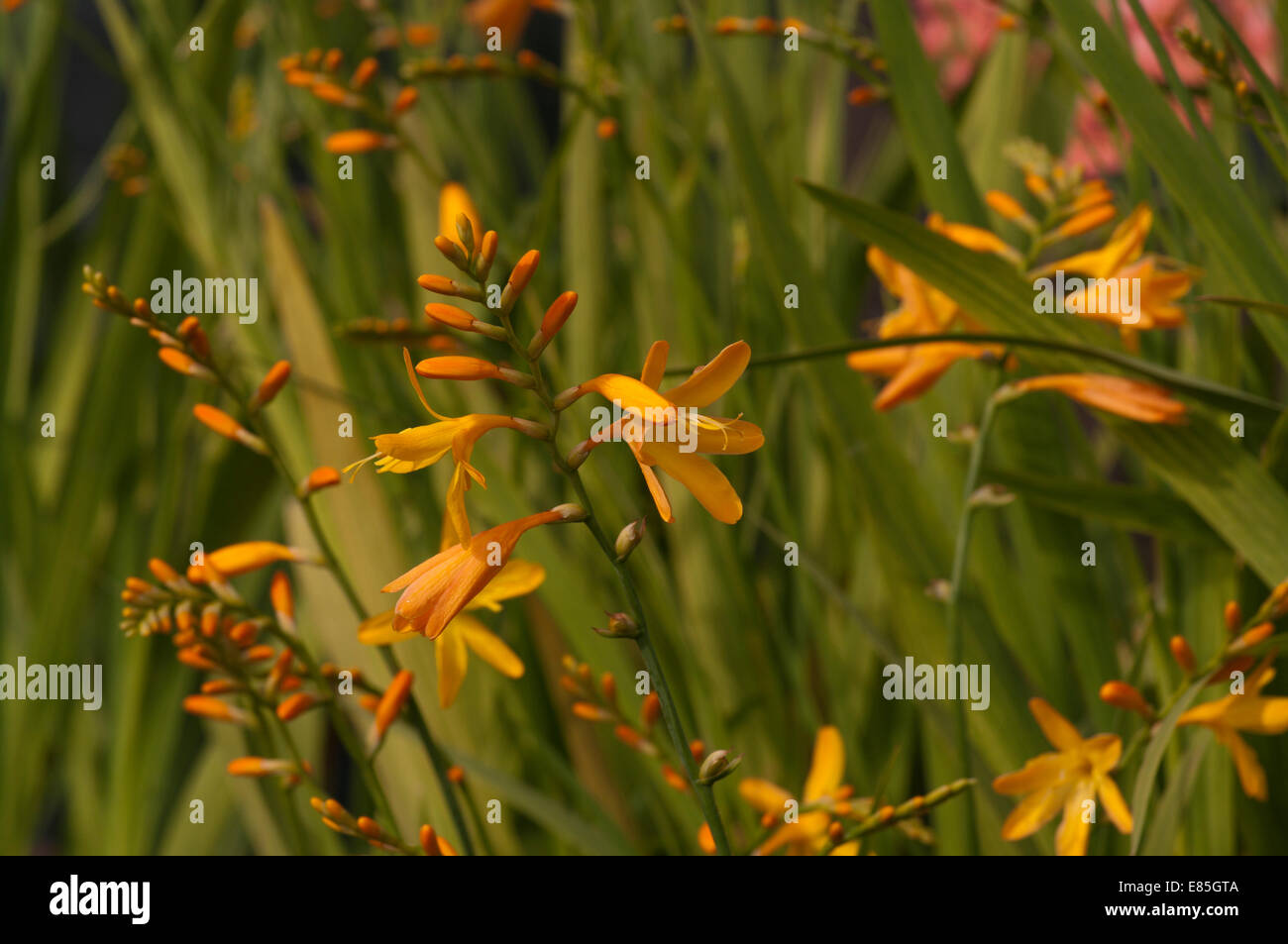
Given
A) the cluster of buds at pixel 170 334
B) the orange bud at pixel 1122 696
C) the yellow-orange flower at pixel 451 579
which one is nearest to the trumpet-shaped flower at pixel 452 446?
the yellow-orange flower at pixel 451 579

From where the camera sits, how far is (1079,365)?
383mm

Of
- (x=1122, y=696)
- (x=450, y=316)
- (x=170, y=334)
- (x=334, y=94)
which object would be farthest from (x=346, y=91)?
(x=1122, y=696)

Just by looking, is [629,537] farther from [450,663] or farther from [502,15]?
[502,15]

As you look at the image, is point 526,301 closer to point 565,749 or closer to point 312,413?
point 312,413

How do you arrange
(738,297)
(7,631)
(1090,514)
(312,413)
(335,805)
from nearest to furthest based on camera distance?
(335,805) → (1090,514) → (312,413) → (738,297) → (7,631)

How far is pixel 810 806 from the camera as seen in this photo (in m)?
0.36

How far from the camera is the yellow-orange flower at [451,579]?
9.1 inches

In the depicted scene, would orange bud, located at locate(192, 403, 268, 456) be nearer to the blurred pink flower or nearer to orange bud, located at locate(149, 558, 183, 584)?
orange bud, located at locate(149, 558, 183, 584)

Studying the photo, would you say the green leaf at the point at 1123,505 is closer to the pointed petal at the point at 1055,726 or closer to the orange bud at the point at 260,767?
the pointed petal at the point at 1055,726

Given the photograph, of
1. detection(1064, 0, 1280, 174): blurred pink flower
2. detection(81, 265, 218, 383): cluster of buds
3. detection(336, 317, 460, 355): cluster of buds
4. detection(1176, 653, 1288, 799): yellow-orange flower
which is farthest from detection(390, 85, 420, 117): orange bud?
detection(1064, 0, 1280, 174): blurred pink flower

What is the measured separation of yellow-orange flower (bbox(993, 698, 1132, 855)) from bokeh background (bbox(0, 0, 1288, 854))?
0.03 m

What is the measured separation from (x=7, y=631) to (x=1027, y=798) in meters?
0.78

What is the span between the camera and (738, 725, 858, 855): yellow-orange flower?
0.36m
